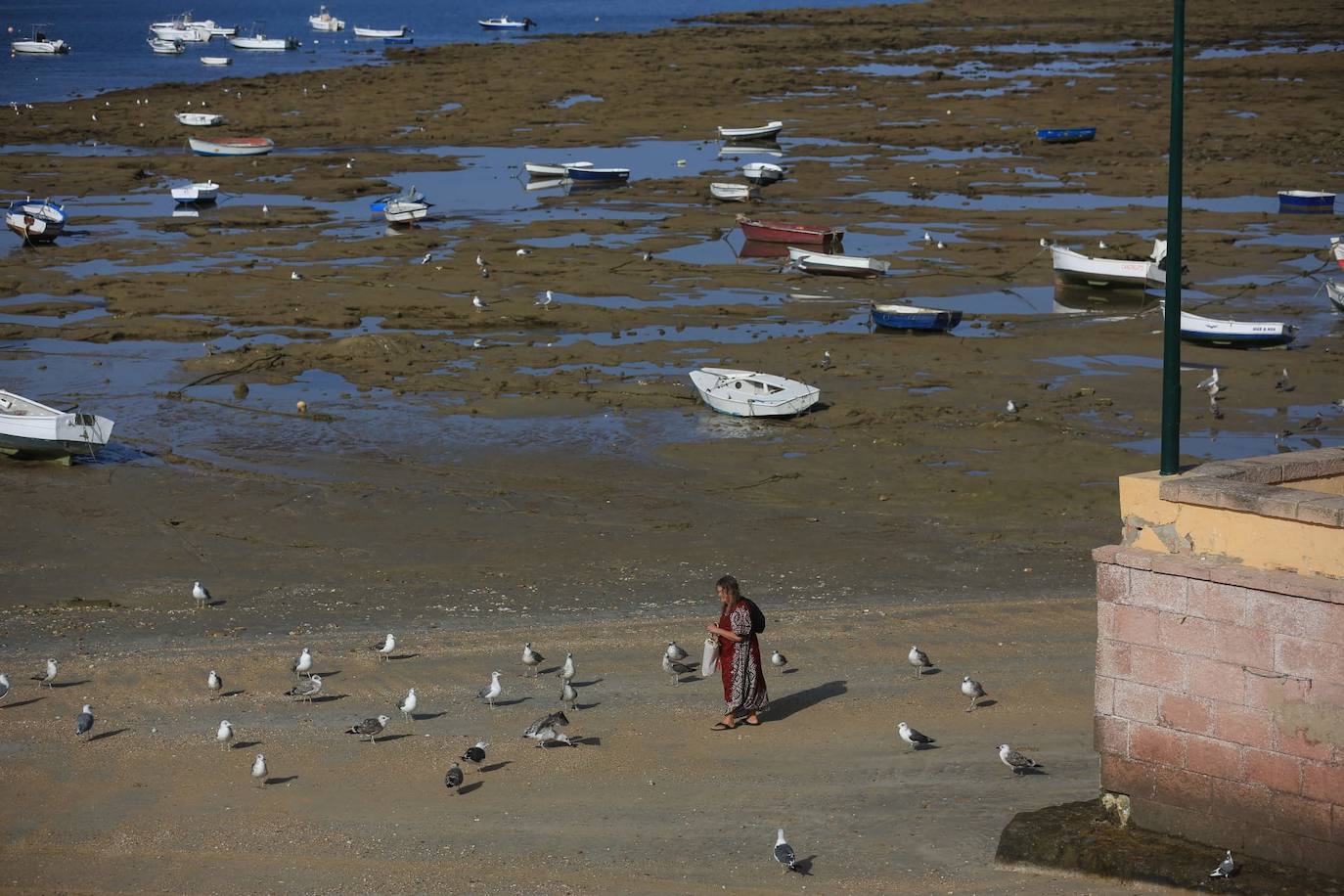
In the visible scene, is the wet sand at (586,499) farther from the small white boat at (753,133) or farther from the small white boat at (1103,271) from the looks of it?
the small white boat at (753,133)

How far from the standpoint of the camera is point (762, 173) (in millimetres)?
54406

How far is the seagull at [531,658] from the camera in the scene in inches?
638

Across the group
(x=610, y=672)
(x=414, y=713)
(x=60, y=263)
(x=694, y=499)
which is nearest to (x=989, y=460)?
(x=694, y=499)

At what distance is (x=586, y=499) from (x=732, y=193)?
28.6 metres

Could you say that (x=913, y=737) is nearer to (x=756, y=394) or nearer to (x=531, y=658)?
(x=531, y=658)

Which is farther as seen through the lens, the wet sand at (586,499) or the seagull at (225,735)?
the seagull at (225,735)

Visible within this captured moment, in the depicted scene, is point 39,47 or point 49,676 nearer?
point 49,676

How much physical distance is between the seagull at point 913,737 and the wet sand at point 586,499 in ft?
0.55

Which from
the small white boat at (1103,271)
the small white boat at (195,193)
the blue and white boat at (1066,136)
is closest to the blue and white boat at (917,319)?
the small white boat at (1103,271)

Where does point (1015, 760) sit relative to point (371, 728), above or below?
above

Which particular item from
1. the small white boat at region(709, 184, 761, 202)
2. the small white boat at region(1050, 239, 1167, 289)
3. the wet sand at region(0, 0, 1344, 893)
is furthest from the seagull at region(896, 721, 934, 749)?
the small white boat at region(709, 184, 761, 202)

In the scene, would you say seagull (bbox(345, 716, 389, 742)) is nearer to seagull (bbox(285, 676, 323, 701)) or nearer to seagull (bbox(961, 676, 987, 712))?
seagull (bbox(285, 676, 323, 701))

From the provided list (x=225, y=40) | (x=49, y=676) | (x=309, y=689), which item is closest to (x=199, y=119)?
(x=49, y=676)

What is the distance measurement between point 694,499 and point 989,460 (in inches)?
199
